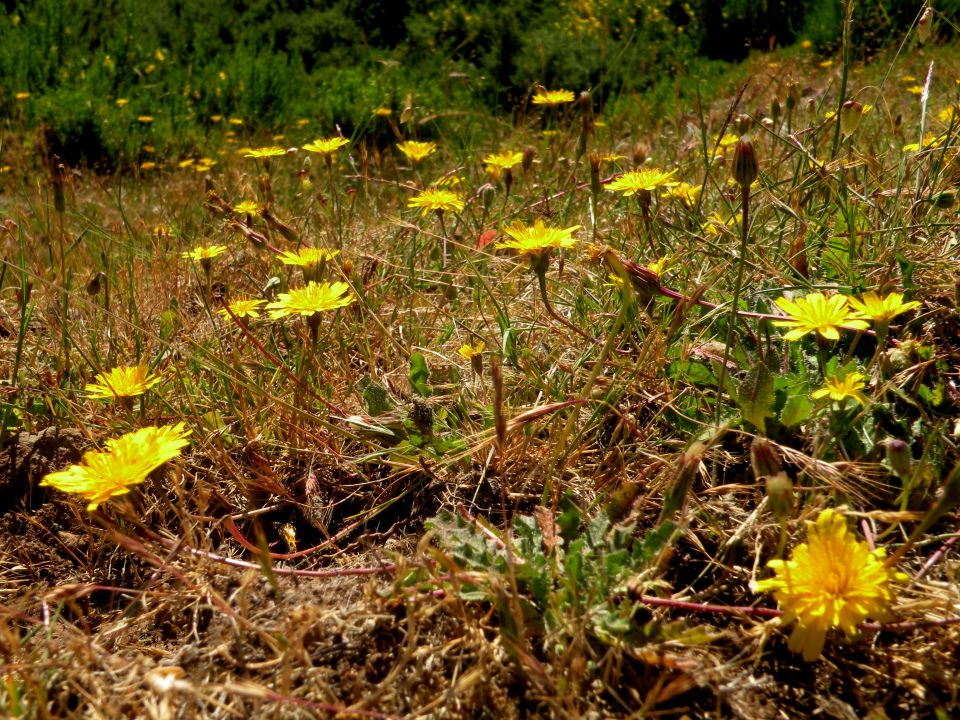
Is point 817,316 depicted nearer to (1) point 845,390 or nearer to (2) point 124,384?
(1) point 845,390

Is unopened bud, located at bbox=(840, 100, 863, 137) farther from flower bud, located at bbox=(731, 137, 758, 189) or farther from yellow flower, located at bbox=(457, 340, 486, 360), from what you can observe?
yellow flower, located at bbox=(457, 340, 486, 360)

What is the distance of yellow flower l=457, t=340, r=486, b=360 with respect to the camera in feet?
4.66

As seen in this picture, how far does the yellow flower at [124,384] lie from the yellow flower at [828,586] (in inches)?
42.4

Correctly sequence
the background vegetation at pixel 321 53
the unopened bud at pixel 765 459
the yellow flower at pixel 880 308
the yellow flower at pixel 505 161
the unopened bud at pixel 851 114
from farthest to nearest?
the background vegetation at pixel 321 53
the yellow flower at pixel 505 161
the unopened bud at pixel 851 114
the yellow flower at pixel 880 308
the unopened bud at pixel 765 459

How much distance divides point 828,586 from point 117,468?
928 mm

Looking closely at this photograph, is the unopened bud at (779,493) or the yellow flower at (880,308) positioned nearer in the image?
the unopened bud at (779,493)

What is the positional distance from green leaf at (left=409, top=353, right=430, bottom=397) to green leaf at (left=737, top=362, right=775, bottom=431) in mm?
575

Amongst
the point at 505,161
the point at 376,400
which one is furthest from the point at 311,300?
the point at 505,161

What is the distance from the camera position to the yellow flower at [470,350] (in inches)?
55.9

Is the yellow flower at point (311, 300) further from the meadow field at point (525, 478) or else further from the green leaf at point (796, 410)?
the green leaf at point (796, 410)

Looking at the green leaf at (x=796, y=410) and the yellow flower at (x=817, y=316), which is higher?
the yellow flower at (x=817, y=316)

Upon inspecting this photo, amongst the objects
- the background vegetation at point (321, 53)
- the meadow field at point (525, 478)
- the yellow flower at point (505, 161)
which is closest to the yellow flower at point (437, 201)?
the meadow field at point (525, 478)

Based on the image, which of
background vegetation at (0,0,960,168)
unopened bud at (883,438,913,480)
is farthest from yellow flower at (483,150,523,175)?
background vegetation at (0,0,960,168)

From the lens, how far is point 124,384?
1.36 metres
